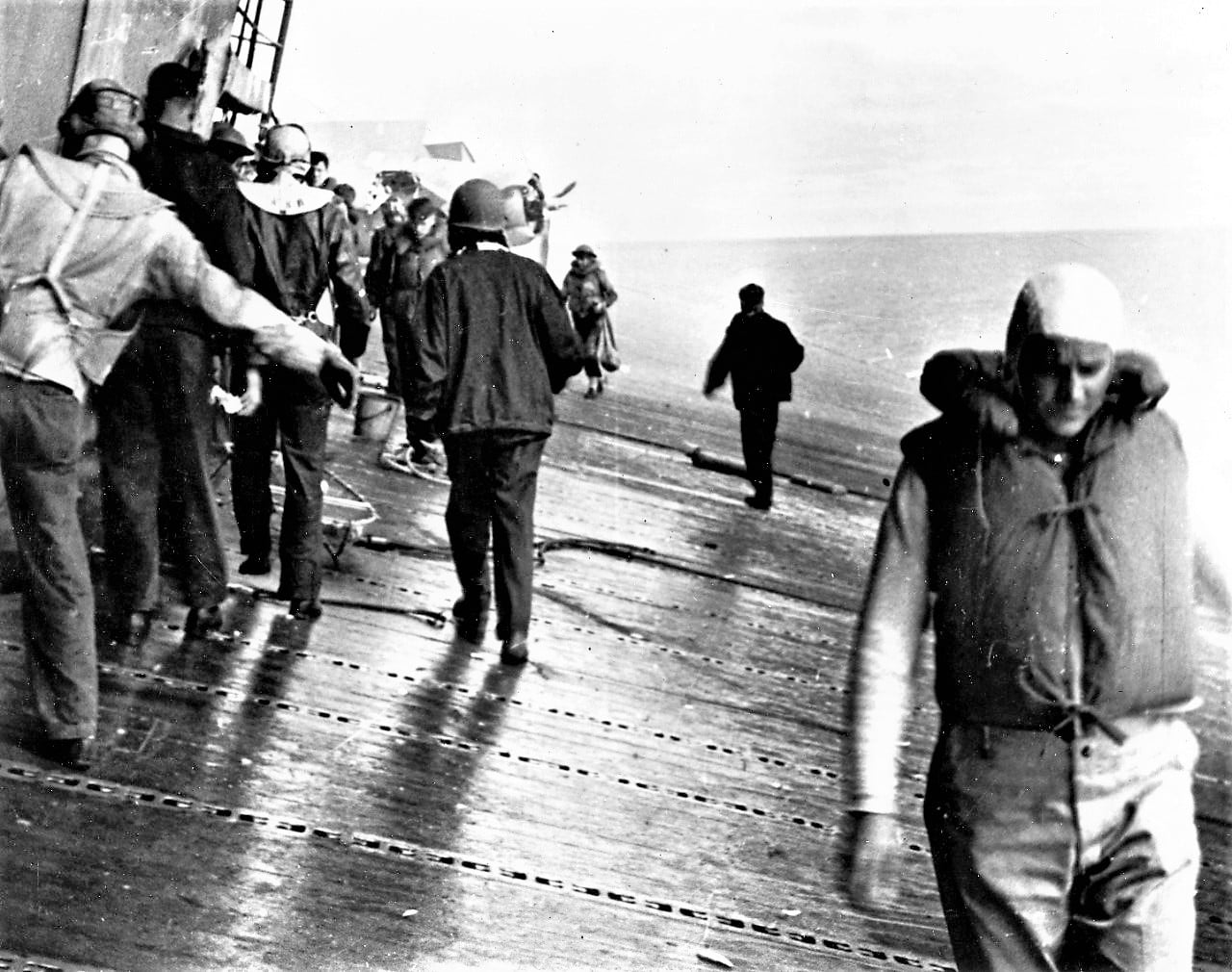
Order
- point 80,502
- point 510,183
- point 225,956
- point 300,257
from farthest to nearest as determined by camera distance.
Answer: point 510,183, point 80,502, point 300,257, point 225,956

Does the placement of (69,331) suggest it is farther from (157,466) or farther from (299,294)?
(299,294)

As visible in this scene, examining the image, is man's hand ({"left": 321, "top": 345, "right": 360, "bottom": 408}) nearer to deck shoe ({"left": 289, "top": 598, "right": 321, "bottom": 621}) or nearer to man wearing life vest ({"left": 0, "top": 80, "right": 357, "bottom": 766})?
man wearing life vest ({"left": 0, "top": 80, "right": 357, "bottom": 766})

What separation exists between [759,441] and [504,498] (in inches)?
302

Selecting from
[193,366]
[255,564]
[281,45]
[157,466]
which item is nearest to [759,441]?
[281,45]

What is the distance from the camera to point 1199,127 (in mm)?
4867

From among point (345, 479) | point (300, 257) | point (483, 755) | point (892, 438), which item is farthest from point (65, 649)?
point (892, 438)

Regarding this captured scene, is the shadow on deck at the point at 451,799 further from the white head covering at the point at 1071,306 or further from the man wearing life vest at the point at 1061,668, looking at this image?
the white head covering at the point at 1071,306

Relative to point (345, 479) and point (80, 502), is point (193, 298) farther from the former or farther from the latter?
point (345, 479)

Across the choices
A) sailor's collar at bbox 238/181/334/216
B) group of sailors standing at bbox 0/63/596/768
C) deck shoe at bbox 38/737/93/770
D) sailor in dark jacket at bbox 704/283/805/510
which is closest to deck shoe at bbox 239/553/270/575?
group of sailors standing at bbox 0/63/596/768

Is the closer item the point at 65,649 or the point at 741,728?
the point at 65,649

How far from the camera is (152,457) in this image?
260 inches

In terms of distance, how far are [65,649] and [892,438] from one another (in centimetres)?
2161

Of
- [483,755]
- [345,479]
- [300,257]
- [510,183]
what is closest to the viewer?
[483,755]

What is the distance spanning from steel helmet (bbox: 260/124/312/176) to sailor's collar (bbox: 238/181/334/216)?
0.27 ft
